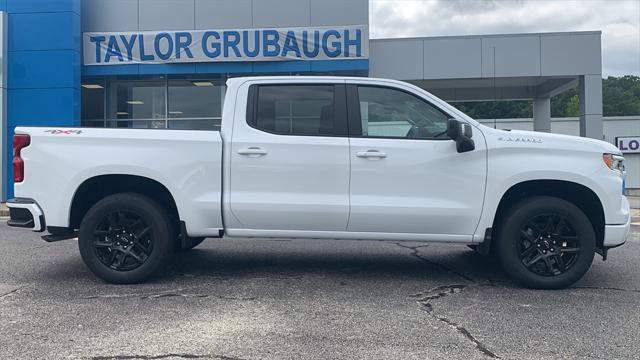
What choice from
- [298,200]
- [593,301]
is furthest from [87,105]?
[593,301]

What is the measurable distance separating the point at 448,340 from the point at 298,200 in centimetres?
205

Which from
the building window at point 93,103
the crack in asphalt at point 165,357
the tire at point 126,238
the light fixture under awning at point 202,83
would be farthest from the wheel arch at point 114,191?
the building window at point 93,103

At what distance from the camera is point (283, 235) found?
5.66m

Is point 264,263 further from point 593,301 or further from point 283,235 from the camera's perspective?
point 593,301

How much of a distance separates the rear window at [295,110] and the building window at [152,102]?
12531 mm

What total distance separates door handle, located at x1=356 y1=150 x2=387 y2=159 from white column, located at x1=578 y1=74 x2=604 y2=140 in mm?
14310

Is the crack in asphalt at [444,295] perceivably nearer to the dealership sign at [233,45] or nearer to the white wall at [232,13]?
the dealership sign at [233,45]

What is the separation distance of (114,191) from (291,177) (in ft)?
6.21

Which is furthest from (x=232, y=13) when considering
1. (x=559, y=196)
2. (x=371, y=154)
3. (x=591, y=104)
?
(x=559, y=196)

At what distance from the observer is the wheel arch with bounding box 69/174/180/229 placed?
5.71 m

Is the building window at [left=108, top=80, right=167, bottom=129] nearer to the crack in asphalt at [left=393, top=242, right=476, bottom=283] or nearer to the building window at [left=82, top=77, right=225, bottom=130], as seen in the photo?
the building window at [left=82, top=77, right=225, bottom=130]

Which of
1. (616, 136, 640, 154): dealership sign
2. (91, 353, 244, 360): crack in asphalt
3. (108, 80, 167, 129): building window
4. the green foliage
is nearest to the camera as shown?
(91, 353, 244, 360): crack in asphalt

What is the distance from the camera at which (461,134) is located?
5.33m

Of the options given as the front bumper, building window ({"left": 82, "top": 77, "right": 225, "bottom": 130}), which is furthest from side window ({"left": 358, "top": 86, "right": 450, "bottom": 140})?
building window ({"left": 82, "top": 77, "right": 225, "bottom": 130})
